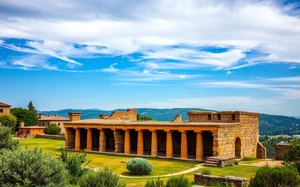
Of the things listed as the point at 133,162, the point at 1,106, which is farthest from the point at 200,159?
the point at 1,106

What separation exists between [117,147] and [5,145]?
57.1 ft

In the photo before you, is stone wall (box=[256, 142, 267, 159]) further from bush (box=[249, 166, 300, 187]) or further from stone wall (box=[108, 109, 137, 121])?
bush (box=[249, 166, 300, 187])

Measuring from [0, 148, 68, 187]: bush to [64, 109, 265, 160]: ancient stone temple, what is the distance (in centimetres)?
1783

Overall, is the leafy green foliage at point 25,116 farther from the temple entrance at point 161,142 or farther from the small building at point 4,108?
the temple entrance at point 161,142

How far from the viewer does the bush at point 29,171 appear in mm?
14492

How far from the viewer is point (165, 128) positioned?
34312mm

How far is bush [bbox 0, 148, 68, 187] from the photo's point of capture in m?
14.5

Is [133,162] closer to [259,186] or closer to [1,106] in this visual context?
[259,186]

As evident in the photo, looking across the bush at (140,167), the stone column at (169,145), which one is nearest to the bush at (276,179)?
the bush at (140,167)

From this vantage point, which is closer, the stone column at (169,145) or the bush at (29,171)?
the bush at (29,171)

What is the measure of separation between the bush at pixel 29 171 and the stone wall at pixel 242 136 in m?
18.2

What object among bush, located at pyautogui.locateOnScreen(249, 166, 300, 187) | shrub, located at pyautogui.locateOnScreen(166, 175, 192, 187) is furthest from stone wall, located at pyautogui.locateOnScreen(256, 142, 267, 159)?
shrub, located at pyautogui.locateOnScreen(166, 175, 192, 187)

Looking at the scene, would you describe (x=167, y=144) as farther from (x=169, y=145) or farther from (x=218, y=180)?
(x=218, y=180)

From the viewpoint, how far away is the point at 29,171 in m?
14.5
